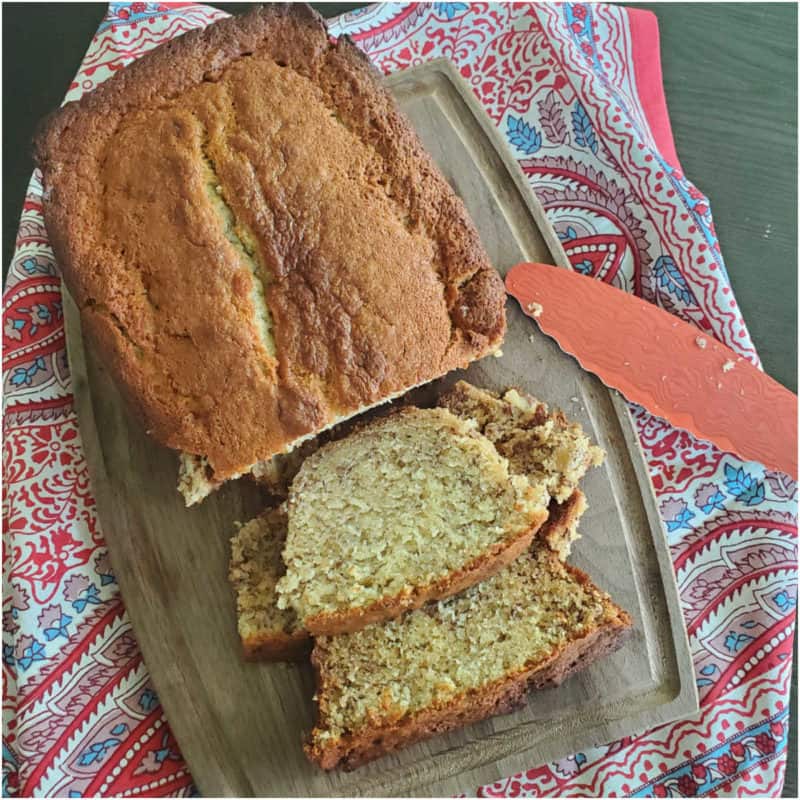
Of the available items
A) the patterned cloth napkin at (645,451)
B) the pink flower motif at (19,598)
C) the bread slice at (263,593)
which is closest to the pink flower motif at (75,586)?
the patterned cloth napkin at (645,451)

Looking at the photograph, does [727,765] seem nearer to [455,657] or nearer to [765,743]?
[765,743]

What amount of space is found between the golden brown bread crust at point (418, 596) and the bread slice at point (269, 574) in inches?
4.9

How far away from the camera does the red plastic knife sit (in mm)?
2781

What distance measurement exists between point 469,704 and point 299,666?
0.57 metres

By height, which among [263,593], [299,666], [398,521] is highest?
[398,521]

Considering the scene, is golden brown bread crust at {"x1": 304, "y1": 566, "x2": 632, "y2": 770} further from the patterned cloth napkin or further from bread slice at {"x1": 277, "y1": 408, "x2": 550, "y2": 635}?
the patterned cloth napkin

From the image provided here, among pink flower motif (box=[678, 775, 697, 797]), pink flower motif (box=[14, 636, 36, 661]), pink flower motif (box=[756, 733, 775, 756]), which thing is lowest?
pink flower motif (box=[678, 775, 697, 797])

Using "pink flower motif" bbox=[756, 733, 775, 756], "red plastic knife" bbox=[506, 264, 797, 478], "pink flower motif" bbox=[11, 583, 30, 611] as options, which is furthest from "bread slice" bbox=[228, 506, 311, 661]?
"pink flower motif" bbox=[756, 733, 775, 756]

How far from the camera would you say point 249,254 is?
92.4 inches

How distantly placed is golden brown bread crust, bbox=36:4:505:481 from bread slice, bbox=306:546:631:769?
666 mm

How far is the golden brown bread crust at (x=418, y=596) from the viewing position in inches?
93.4

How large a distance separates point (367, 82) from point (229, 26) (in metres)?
0.45

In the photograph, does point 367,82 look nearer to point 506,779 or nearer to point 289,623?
point 289,623

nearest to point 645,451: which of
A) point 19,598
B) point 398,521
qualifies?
point 398,521
